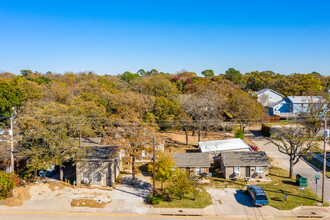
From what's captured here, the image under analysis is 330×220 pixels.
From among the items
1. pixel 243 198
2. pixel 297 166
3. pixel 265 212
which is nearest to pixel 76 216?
pixel 243 198

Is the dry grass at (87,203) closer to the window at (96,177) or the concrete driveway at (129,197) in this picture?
the concrete driveway at (129,197)

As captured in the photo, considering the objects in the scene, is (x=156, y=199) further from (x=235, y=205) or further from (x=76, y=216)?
(x=235, y=205)

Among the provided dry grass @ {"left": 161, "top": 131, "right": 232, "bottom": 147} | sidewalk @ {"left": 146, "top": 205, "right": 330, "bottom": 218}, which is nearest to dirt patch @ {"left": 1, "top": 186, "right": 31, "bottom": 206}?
sidewalk @ {"left": 146, "top": 205, "right": 330, "bottom": 218}

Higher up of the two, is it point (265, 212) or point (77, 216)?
point (265, 212)

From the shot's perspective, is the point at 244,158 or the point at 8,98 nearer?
the point at 244,158

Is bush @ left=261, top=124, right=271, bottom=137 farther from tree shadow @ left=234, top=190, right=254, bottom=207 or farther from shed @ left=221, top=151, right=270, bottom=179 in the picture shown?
tree shadow @ left=234, top=190, right=254, bottom=207

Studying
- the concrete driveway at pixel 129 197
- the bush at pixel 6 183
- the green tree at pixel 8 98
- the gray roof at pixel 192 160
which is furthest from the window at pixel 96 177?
the green tree at pixel 8 98
